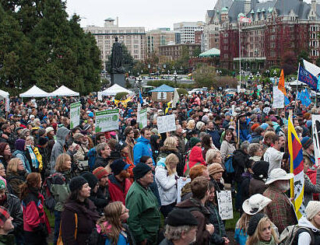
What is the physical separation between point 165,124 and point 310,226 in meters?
7.30

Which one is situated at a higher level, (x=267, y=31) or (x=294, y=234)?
(x=267, y=31)

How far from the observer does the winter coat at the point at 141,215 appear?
226 inches

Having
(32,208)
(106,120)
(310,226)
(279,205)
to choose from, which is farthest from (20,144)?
(310,226)

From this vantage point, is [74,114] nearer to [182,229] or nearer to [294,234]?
[294,234]

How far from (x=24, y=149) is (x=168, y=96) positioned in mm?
20439

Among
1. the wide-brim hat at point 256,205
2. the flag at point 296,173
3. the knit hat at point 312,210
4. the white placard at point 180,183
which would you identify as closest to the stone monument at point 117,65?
the white placard at point 180,183

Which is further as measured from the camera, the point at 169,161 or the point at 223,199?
the point at 169,161

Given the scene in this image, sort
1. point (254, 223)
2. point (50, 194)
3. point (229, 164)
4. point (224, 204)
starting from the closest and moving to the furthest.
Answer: point (254, 223)
point (224, 204)
point (50, 194)
point (229, 164)

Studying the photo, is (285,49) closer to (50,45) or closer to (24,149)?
(50,45)

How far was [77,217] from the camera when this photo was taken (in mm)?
5504

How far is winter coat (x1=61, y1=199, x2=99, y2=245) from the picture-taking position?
5457mm

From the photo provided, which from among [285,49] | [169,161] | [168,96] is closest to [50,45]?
[168,96]

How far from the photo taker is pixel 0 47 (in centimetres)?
3497

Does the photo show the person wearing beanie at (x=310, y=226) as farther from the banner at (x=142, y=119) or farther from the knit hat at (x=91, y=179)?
the banner at (x=142, y=119)
